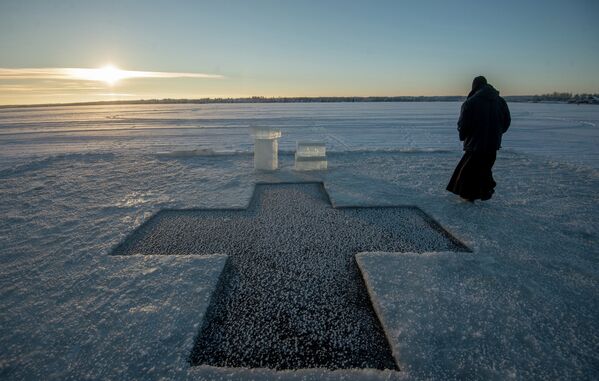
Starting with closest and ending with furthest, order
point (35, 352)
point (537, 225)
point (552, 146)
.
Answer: point (35, 352) → point (537, 225) → point (552, 146)

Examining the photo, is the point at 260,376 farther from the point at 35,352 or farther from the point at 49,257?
the point at 49,257

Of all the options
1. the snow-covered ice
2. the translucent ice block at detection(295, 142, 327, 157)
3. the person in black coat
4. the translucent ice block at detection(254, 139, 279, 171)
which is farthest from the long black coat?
the translucent ice block at detection(254, 139, 279, 171)

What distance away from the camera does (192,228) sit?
4.01 m

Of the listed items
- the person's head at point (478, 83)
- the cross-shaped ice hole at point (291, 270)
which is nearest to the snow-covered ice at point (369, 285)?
the cross-shaped ice hole at point (291, 270)

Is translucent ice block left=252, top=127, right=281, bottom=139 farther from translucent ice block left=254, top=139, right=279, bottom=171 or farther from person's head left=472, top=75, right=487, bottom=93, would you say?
person's head left=472, top=75, right=487, bottom=93

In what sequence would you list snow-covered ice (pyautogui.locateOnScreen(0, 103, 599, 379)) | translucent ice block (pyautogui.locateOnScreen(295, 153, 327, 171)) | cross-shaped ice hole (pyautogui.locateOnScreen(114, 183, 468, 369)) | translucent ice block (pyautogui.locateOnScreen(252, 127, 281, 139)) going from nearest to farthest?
1. snow-covered ice (pyautogui.locateOnScreen(0, 103, 599, 379))
2. cross-shaped ice hole (pyautogui.locateOnScreen(114, 183, 468, 369))
3. translucent ice block (pyautogui.locateOnScreen(252, 127, 281, 139))
4. translucent ice block (pyautogui.locateOnScreen(295, 153, 327, 171))

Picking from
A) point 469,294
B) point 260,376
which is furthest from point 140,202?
point 469,294

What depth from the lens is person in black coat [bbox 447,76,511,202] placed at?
4609 mm

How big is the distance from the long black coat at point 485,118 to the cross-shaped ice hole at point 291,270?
141 centimetres

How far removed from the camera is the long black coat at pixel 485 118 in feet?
15.1

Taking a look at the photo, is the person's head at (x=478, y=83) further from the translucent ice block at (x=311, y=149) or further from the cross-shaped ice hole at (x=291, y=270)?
the translucent ice block at (x=311, y=149)

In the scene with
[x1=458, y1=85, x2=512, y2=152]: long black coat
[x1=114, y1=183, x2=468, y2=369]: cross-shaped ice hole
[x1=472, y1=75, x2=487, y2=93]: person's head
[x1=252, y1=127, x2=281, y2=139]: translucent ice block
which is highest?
[x1=472, y1=75, x2=487, y2=93]: person's head

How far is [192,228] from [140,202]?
4.66 feet

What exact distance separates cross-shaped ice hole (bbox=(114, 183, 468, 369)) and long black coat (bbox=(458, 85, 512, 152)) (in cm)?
141
